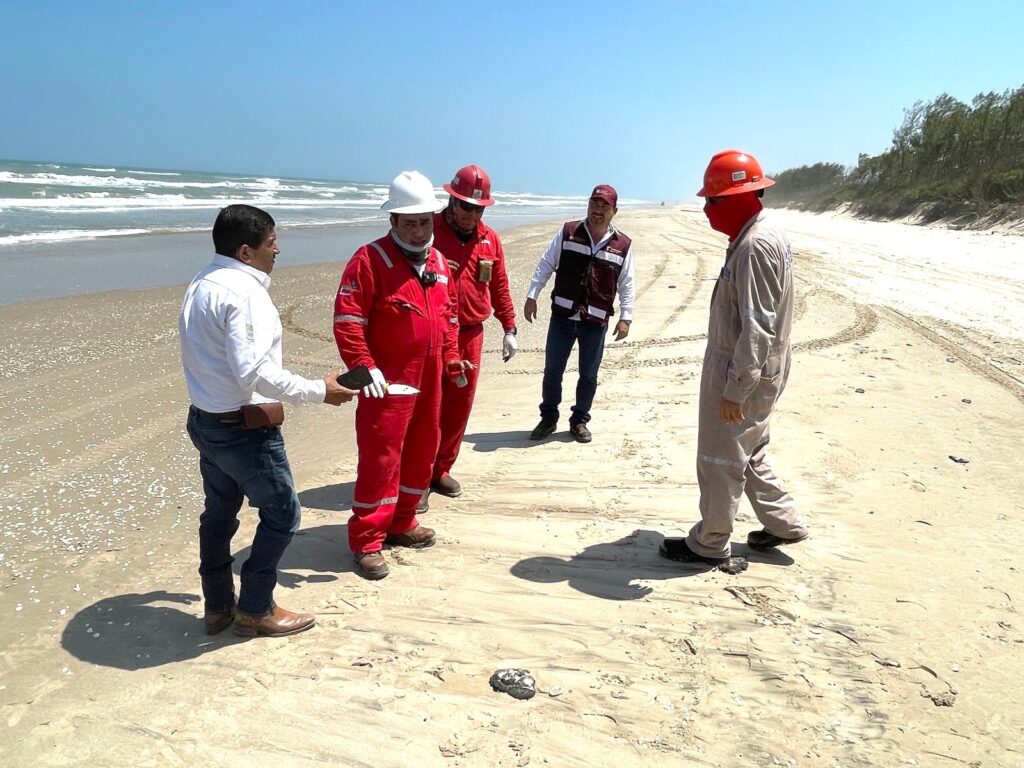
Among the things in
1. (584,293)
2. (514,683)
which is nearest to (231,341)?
(514,683)

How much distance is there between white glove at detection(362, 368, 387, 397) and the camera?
315cm

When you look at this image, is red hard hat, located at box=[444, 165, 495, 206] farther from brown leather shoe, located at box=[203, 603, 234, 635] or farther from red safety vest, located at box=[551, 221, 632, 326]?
brown leather shoe, located at box=[203, 603, 234, 635]

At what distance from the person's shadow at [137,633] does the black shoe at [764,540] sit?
2.69 meters

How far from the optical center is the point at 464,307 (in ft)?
14.9

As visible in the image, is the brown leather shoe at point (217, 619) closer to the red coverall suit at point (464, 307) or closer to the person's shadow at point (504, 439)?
the red coverall suit at point (464, 307)

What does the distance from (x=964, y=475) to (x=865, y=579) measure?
6.01 ft

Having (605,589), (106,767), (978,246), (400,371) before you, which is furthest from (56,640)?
(978,246)

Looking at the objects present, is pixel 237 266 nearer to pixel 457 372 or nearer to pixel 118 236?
pixel 457 372

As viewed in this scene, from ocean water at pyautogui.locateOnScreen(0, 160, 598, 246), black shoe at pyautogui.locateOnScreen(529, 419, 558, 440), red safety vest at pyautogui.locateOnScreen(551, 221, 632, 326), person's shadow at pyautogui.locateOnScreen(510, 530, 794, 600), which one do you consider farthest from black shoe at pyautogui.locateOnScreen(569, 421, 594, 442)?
ocean water at pyautogui.locateOnScreen(0, 160, 598, 246)

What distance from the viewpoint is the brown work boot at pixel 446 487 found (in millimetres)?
4727

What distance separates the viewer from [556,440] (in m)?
5.77

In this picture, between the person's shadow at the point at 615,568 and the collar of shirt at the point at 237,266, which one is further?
the person's shadow at the point at 615,568

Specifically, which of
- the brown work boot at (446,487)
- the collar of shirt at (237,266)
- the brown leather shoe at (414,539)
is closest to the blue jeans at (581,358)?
the brown work boot at (446,487)

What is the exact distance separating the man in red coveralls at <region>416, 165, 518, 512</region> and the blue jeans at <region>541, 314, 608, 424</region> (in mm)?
A: 951
